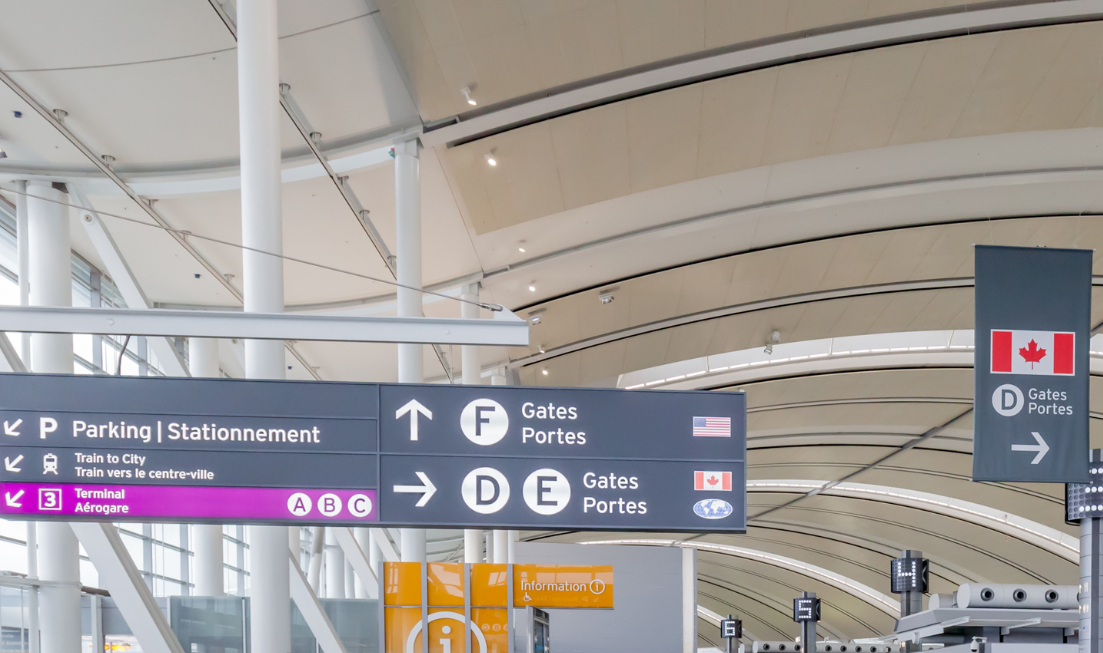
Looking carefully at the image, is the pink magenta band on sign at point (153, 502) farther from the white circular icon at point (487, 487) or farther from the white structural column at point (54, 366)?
the white structural column at point (54, 366)

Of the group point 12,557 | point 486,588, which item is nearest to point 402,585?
point 486,588

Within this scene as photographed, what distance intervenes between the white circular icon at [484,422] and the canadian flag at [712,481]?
119cm

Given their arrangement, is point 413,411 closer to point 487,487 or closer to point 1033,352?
point 487,487

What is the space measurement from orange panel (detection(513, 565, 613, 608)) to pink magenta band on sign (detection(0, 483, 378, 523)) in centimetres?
830

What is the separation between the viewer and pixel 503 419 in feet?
21.5

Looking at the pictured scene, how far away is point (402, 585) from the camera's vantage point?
1362cm

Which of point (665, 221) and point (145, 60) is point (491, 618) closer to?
point (665, 221)

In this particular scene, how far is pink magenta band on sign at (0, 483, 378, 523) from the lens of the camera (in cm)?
626

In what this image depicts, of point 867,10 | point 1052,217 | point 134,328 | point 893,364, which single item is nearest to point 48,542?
point 134,328

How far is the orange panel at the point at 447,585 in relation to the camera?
13.8m

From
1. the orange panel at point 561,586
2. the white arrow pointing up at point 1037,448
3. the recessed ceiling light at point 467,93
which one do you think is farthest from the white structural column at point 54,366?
the white arrow pointing up at point 1037,448

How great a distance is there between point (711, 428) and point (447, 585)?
800 cm

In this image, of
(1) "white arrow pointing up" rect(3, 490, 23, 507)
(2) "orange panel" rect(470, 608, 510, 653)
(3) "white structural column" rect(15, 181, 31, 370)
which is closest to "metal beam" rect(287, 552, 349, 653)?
(2) "orange panel" rect(470, 608, 510, 653)

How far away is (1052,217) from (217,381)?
51.5ft
